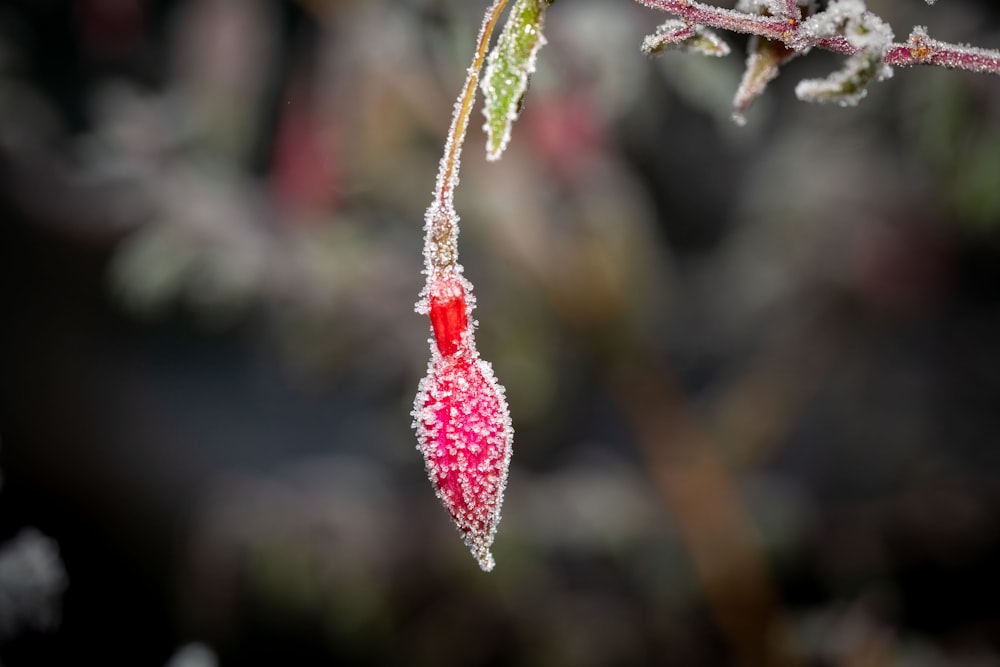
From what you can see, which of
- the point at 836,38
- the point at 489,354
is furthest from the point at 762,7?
the point at 489,354

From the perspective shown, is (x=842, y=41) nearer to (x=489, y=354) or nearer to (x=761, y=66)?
(x=761, y=66)

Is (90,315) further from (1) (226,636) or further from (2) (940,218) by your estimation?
(2) (940,218)

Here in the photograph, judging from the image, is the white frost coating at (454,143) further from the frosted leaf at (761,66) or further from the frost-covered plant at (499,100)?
the frosted leaf at (761,66)

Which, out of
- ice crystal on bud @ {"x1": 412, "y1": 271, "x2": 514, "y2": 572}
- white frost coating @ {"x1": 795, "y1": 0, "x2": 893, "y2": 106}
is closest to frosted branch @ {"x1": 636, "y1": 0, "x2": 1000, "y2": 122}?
white frost coating @ {"x1": 795, "y1": 0, "x2": 893, "y2": 106}

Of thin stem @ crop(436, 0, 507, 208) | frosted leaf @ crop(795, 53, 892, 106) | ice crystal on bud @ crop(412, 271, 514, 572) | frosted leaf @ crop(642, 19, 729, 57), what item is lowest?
ice crystal on bud @ crop(412, 271, 514, 572)

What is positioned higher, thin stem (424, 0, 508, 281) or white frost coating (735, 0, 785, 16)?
white frost coating (735, 0, 785, 16)

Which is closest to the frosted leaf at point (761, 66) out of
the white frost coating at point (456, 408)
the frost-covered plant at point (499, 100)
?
the frost-covered plant at point (499, 100)

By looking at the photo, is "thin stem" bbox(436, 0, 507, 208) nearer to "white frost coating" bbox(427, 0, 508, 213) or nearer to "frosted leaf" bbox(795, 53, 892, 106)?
"white frost coating" bbox(427, 0, 508, 213)

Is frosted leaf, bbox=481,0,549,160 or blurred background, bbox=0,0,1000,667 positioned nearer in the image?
frosted leaf, bbox=481,0,549,160

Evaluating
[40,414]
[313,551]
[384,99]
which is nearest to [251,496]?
[313,551]
